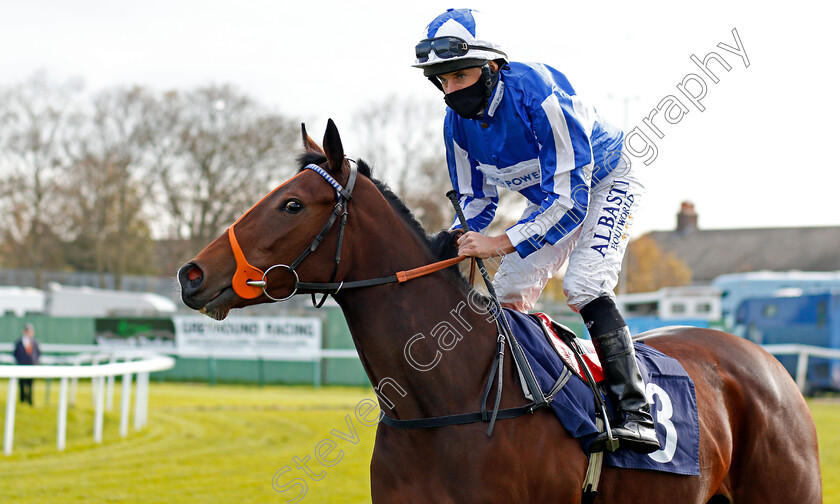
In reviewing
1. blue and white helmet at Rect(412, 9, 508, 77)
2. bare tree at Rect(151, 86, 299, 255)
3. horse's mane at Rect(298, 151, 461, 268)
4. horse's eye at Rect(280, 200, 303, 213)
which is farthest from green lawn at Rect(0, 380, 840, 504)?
bare tree at Rect(151, 86, 299, 255)

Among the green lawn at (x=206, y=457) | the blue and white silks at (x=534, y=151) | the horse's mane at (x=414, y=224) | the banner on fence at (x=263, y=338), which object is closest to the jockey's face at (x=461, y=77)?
the blue and white silks at (x=534, y=151)

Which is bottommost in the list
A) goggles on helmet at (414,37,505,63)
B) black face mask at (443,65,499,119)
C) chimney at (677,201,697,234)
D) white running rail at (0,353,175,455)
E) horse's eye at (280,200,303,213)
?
white running rail at (0,353,175,455)

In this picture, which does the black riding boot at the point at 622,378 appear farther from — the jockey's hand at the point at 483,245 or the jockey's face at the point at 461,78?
the jockey's face at the point at 461,78

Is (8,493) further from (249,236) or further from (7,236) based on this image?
(7,236)

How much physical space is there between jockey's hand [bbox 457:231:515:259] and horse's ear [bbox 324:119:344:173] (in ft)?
1.91

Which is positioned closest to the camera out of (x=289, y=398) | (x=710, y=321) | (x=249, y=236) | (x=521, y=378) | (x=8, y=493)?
(x=249, y=236)

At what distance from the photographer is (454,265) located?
10.4 feet

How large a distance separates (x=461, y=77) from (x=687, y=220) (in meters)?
59.5

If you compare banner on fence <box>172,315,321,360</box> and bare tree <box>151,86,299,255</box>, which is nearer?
banner on fence <box>172,315,321,360</box>

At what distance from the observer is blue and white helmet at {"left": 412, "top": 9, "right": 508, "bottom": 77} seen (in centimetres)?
309

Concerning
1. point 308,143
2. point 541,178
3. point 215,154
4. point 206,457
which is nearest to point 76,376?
point 206,457

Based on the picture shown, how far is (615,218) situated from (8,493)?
19.5 feet

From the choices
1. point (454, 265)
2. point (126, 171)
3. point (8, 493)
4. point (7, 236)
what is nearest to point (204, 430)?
point (8, 493)

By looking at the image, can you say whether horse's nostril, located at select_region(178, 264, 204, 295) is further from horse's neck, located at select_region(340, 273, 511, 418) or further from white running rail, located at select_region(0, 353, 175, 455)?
white running rail, located at select_region(0, 353, 175, 455)
